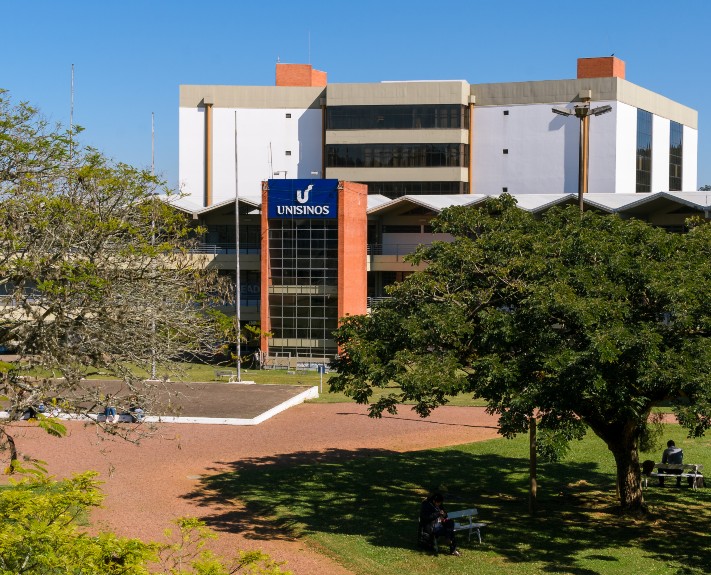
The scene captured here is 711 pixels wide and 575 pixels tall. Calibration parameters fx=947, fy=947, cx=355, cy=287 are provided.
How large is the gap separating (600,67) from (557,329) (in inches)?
2241

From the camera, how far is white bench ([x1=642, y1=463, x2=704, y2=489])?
76.6 ft

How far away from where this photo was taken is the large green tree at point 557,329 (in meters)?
Answer: 16.3

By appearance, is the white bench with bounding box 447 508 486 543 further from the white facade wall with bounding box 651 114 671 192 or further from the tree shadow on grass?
the white facade wall with bounding box 651 114 671 192

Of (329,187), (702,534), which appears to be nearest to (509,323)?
(702,534)

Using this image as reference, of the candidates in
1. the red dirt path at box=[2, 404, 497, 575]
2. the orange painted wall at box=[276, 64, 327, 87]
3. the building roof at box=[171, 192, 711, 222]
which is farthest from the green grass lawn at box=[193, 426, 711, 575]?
the orange painted wall at box=[276, 64, 327, 87]

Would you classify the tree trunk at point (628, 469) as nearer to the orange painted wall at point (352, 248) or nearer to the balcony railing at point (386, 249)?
the orange painted wall at point (352, 248)

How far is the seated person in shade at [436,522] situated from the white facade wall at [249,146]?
55.4 m

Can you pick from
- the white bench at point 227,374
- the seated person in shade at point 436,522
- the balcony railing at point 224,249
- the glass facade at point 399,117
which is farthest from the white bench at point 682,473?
the glass facade at point 399,117

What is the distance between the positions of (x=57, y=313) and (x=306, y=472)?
458 inches

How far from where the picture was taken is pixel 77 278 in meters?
15.0

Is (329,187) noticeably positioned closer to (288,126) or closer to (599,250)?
(288,126)

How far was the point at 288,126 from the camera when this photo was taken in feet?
237

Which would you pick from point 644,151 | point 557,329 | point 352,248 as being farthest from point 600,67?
point 557,329

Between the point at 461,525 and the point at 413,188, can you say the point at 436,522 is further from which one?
the point at 413,188
